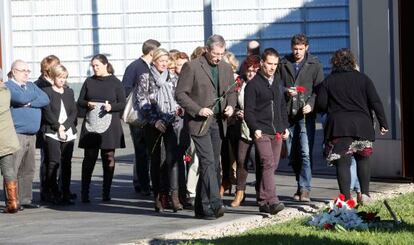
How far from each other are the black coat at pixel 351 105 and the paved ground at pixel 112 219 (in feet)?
3.70

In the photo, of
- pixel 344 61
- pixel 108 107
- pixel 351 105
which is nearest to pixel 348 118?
pixel 351 105

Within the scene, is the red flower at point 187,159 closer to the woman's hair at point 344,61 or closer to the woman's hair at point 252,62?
the woman's hair at point 252,62

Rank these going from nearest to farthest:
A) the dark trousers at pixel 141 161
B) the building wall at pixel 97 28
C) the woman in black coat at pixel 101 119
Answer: the woman in black coat at pixel 101 119
the dark trousers at pixel 141 161
the building wall at pixel 97 28

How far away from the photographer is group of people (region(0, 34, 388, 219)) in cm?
1305

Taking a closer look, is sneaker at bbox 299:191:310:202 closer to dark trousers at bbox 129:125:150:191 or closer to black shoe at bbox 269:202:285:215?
black shoe at bbox 269:202:285:215

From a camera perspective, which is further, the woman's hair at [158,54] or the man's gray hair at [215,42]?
the woman's hair at [158,54]

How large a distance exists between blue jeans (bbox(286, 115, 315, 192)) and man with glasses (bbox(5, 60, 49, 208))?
9.28ft

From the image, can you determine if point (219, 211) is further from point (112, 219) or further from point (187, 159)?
point (187, 159)

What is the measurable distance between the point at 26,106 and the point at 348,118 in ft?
11.9

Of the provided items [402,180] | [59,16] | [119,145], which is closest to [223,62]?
[119,145]

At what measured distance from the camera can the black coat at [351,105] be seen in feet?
43.4

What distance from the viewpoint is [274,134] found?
1330 cm

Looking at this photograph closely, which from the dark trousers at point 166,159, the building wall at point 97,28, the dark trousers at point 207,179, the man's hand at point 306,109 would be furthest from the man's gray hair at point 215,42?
the building wall at point 97,28

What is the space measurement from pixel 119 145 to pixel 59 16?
49.8 ft
